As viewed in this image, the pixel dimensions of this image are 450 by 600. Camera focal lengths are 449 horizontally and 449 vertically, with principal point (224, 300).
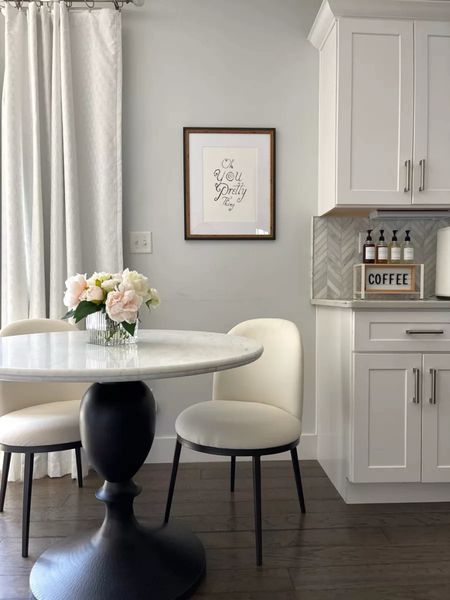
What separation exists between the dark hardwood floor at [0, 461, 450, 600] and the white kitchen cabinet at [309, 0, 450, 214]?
4.70 feet

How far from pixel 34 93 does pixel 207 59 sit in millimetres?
942

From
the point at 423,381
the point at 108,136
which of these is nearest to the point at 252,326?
the point at 423,381

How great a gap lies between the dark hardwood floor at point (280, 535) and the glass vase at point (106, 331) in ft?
2.71

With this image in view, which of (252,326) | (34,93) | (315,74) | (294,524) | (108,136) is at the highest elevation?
(315,74)

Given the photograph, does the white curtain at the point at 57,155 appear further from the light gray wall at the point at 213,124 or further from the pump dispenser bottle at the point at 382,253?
the pump dispenser bottle at the point at 382,253

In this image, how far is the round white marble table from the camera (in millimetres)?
1311

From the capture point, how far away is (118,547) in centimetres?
148

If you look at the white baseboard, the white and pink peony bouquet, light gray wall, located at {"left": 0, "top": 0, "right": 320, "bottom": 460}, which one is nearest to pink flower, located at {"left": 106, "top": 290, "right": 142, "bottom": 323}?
the white and pink peony bouquet

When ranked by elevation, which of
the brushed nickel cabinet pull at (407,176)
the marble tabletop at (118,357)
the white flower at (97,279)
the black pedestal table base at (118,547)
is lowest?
the black pedestal table base at (118,547)

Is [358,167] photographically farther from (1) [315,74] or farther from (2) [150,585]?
(2) [150,585]

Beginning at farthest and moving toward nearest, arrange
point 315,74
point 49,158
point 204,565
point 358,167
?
point 315,74
point 49,158
point 358,167
point 204,565

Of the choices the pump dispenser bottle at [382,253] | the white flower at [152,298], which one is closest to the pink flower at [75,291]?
the white flower at [152,298]

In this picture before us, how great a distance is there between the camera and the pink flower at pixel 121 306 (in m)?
1.35

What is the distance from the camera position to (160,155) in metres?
2.51
